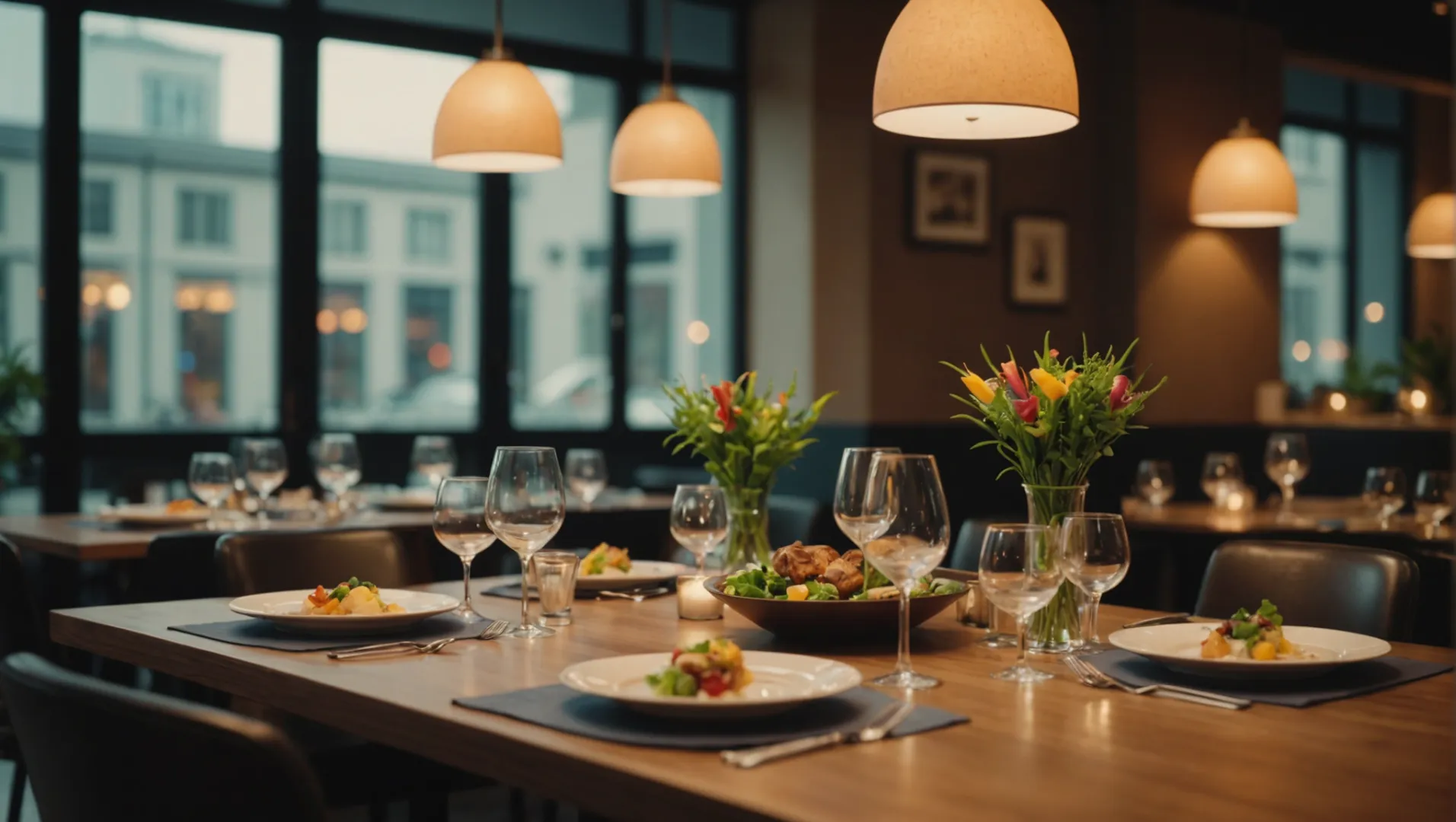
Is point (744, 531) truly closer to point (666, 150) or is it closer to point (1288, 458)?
point (666, 150)

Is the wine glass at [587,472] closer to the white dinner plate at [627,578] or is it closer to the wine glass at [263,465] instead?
the wine glass at [263,465]

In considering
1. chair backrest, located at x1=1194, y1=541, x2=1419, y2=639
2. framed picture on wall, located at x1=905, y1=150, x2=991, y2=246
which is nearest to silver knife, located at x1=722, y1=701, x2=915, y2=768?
chair backrest, located at x1=1194, y1=541, x2=1419, y2=639

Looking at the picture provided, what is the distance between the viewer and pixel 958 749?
1.34m

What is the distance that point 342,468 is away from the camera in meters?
3.99

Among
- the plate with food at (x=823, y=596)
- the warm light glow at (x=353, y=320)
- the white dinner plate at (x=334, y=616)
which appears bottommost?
the white dinner plate at (x=334, y=616)

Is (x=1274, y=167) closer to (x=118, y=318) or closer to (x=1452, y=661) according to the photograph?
(x=1452, y=661)

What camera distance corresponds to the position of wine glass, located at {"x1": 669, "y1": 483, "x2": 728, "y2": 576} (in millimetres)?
2350

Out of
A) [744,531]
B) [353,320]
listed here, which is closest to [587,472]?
[744,531]

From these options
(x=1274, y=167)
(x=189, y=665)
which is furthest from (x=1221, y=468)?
(x=189, y=665)

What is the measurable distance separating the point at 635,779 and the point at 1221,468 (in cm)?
334

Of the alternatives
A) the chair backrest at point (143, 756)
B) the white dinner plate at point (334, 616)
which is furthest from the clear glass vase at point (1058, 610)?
the chair backrest at point (143, 756)

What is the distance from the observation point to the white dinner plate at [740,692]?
1387 mm

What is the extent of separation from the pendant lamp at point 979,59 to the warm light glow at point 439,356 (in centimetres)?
438

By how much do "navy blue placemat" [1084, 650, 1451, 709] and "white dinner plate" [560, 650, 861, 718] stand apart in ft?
1.22
